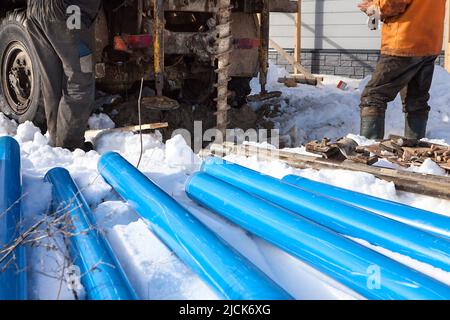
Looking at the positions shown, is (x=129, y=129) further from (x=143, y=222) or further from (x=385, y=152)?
(x=143, y=222)

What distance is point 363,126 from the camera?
6082 millimetres

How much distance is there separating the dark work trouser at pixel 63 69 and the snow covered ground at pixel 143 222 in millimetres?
284

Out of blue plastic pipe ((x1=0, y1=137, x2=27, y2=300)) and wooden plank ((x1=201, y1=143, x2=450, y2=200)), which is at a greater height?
blue plastic pipe ((x1=0, y1=137, x2=27, y2=300))

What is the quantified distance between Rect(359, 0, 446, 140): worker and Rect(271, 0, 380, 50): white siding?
6.75m

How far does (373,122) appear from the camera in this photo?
237 inches

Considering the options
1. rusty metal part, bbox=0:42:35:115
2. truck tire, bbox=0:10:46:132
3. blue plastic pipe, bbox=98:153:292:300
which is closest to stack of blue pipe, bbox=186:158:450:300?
blue plastic pipe, bbox=98:153:292:300

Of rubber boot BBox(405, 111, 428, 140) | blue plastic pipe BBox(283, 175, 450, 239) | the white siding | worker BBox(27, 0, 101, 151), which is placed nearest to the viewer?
blue plastic pipe BBox(283, 175, 450, 239)

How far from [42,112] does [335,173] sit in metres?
3.25

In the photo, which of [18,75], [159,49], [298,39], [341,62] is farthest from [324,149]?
[298,39]

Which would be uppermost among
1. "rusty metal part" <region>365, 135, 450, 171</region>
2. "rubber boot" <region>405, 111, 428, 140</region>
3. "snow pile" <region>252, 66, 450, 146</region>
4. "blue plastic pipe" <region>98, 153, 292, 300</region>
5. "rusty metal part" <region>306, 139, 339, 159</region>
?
"blue plastic pipe" <region>98, 153, 292, 300</region>

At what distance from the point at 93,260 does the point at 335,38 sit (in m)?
11.7

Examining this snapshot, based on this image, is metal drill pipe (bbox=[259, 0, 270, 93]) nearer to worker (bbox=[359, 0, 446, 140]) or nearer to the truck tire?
worker (bbox=[359, 0, 446, 140])

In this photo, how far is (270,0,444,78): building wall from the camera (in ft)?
42.1

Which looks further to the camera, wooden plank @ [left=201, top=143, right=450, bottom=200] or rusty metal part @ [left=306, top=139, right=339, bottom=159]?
rusty metal part @ [left=306, top=139, right=339, bottom=159]
